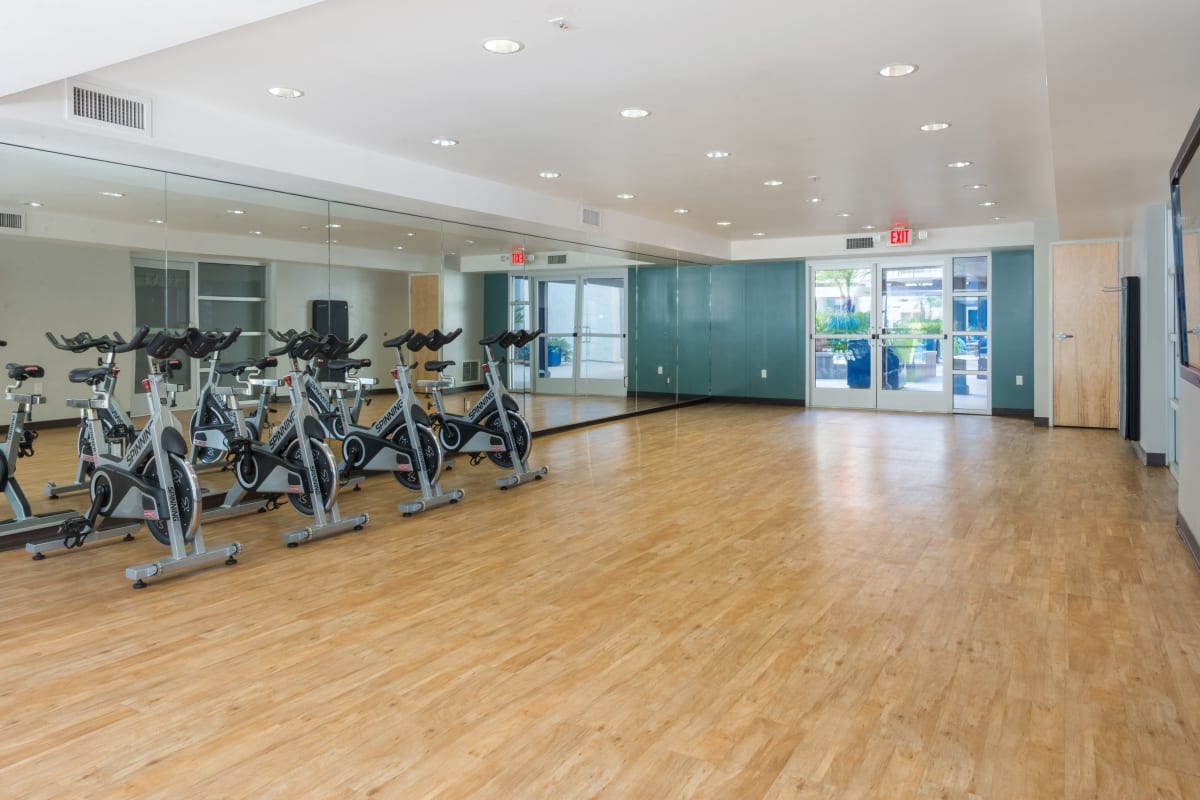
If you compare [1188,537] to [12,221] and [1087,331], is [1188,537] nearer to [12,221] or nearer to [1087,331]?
[1087,331]

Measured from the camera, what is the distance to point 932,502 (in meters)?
5.55

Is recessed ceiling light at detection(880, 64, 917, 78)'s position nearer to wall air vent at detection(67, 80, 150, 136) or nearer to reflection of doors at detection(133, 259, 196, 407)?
wall air vent at detection(67, 80, 150, 136)

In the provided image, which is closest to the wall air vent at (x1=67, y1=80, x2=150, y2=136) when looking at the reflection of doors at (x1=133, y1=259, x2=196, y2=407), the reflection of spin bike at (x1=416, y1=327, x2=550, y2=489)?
the reflection of doors at (x1=133, y1=259, x2=196, y2=407)

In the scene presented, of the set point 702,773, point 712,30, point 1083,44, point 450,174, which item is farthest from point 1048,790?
point 450,174

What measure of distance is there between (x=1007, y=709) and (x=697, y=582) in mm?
1546

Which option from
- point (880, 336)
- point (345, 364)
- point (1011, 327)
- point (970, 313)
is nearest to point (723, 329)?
point (880, 336)

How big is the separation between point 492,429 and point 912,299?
24.7 feet

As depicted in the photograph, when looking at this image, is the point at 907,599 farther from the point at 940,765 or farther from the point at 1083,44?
the point at 1083,44

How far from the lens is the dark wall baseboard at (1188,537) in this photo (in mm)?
4045

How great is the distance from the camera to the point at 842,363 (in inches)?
477

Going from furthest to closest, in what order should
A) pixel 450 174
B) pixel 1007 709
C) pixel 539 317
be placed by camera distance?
pixel 539 317
pixel 450 174
pixel 1007 709

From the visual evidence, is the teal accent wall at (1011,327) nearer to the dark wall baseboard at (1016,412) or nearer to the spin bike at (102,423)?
the dark wall baseboard at (1016,412)

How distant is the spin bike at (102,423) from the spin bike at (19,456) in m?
0.17

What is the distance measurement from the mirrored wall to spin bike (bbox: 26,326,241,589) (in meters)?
1.05
